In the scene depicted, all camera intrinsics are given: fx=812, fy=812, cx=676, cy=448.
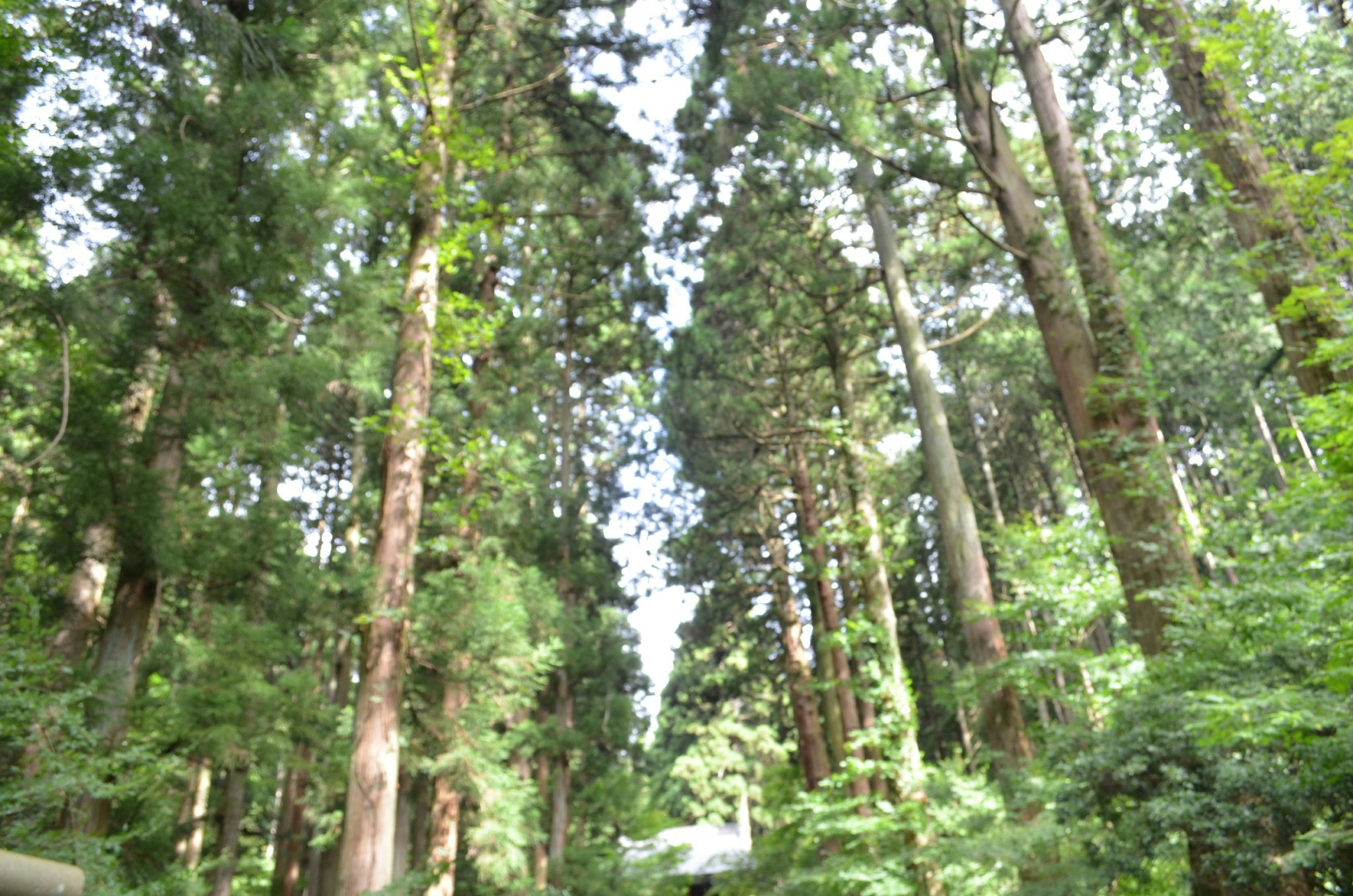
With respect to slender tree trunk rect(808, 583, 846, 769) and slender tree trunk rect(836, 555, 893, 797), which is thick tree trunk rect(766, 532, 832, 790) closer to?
slender tree trunk rect(808, 583, 846, 769)

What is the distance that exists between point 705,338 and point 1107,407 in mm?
10275

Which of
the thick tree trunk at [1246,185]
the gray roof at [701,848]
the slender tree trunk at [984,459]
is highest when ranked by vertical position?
the slender tree trunk at [984,459]

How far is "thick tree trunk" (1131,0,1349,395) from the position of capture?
548cm

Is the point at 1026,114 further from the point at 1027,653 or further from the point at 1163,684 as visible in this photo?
the point at 1163,684

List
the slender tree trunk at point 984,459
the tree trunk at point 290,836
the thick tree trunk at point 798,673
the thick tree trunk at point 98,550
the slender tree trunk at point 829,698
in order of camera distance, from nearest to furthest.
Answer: the thick tree trunk at point 98,550 < the tree trunk at point 290,836 < the slender tree trunk at point 829,698 < the thick tree trunk at point 798,673 < the slender tree trunk at point 984,459

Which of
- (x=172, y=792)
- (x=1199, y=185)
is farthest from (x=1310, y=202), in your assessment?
(x=172, y=792)

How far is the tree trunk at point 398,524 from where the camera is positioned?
16.8 feet

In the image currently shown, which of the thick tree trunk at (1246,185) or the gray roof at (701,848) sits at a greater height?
the thick tree trunk at (1246,185)

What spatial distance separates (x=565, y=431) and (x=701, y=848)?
17809 mm

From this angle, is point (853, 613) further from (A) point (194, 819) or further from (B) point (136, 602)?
(A) point (194, 819)

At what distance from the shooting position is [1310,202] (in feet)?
16.4

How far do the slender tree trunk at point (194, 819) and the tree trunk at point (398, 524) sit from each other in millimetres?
8573

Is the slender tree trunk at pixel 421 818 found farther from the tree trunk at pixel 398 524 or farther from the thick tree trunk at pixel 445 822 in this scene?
the tree trunk at pixel 398 524

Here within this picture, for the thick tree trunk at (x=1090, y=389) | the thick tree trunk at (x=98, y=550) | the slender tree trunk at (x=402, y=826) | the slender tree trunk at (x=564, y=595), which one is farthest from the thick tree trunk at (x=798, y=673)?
the thick tree trunk at (x=98, y=550)
